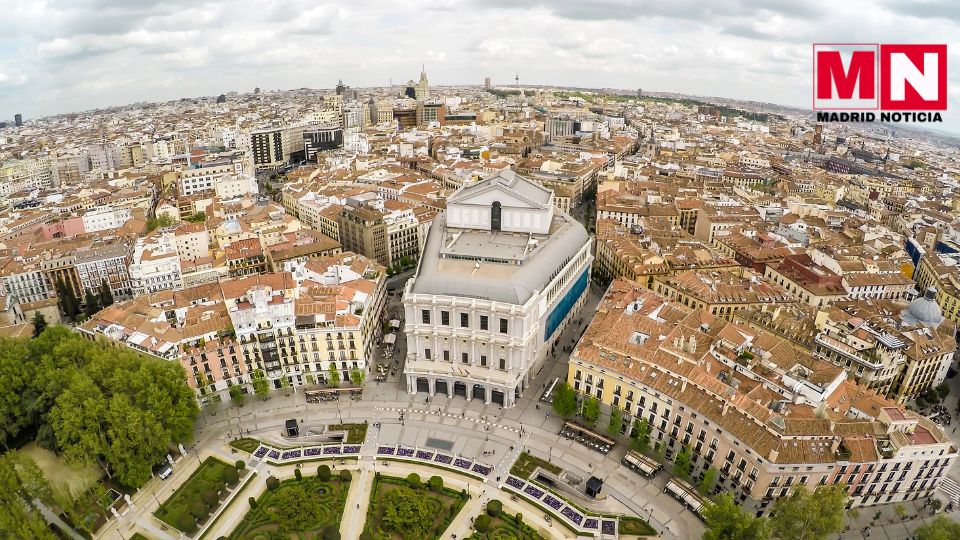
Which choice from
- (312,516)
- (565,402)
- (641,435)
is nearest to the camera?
(312,516)

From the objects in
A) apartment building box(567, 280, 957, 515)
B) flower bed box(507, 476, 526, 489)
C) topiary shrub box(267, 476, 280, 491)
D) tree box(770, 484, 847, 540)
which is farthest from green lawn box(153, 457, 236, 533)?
tree box(770, 484, 847, 540)

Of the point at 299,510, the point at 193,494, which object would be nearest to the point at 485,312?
the point at 299,510

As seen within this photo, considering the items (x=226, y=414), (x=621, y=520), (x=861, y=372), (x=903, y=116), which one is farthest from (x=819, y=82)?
(x=226, y=414)

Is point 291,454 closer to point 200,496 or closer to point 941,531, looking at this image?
point 200,496

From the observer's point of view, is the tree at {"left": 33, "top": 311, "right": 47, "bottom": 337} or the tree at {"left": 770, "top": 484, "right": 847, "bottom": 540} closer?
the tree at {"left": 770, "top": 484, "right": 847, "bottom": 540}

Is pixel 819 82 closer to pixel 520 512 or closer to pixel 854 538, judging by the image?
pixel 854 538

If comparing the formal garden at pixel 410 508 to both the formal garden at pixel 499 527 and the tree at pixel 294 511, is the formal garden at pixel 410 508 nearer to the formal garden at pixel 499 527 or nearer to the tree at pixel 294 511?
the formal garden at pixel 499 527

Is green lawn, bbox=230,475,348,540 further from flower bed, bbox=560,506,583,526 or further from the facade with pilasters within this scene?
flower bed, bbox=560,506,583,526
